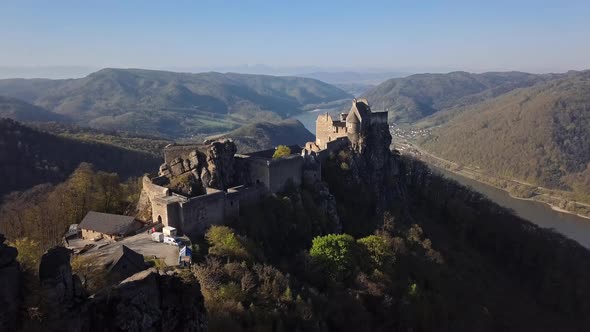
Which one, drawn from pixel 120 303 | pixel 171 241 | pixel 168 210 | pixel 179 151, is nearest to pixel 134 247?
pixel 171 241

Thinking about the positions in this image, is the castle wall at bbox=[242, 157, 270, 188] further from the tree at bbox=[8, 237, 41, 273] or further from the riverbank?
the riverbank

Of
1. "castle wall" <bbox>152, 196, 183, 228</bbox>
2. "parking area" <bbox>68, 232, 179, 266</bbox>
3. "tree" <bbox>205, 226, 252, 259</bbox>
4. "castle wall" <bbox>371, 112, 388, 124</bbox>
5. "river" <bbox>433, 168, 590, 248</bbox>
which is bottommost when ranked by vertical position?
"river" <bbox>433, 168, 590, 248</bbox>

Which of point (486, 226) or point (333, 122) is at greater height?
point (333, 122)

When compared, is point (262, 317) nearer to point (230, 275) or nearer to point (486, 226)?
point (230, 275)

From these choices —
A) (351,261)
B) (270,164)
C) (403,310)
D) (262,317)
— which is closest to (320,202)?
(270,164)

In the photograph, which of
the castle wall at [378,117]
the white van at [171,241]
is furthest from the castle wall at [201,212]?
the castle wall at [378,117]

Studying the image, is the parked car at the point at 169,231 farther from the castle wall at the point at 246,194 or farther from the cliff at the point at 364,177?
the cliff at the point at 364,177

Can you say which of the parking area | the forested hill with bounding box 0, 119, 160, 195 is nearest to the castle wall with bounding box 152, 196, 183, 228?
the parking area
